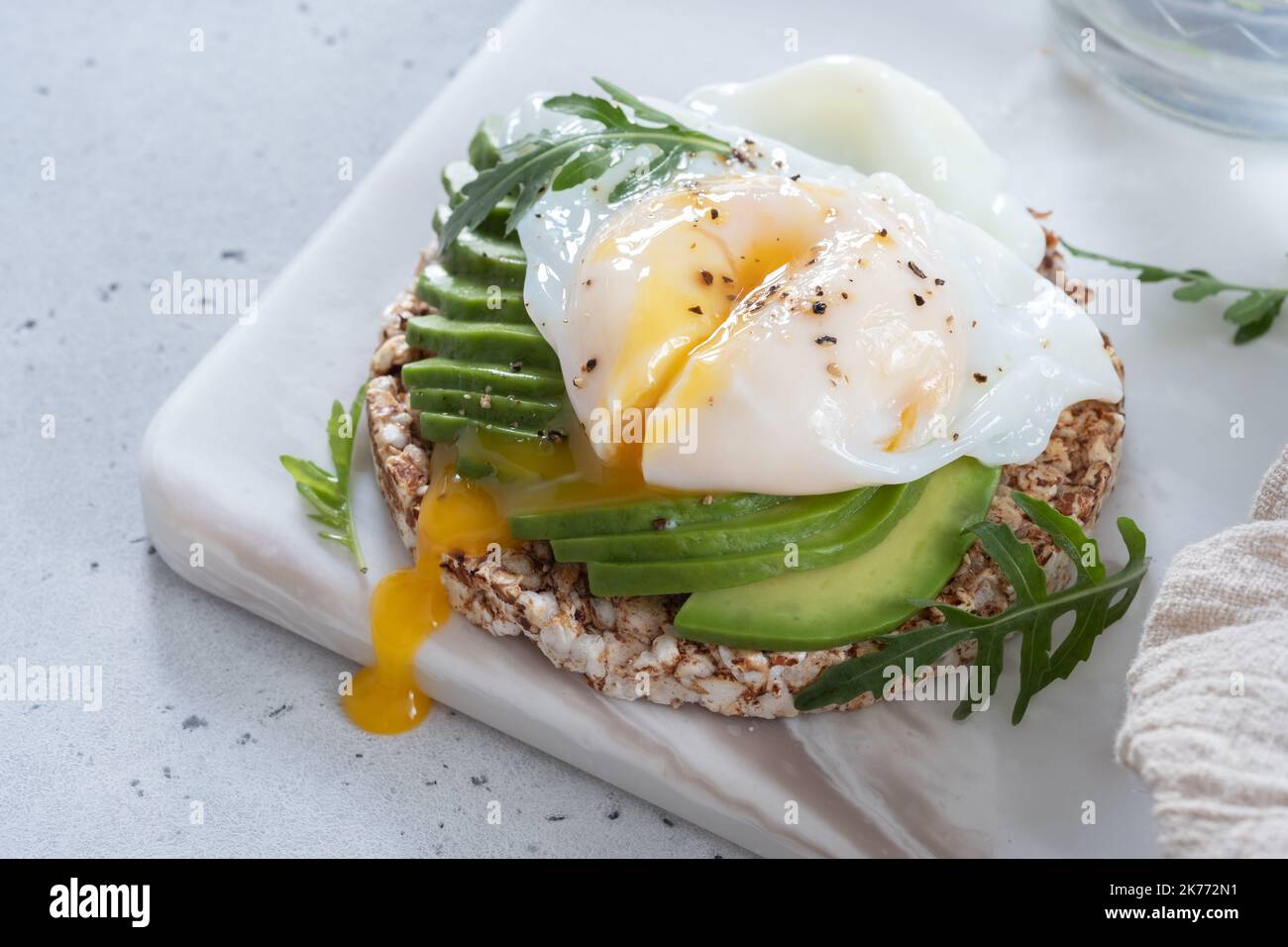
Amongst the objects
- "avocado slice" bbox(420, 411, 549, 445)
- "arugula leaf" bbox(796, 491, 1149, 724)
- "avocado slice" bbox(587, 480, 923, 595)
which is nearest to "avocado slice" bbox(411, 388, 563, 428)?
"avocado slice" bbox(420, 411, 549, 445)

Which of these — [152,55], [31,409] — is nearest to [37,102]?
[152,55]

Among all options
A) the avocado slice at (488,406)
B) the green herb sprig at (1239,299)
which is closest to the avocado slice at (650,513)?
the avocado slice at (488,406)

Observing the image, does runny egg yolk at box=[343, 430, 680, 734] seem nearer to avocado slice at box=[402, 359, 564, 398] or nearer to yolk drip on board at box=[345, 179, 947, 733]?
yolk drip on board at box=[345, 179, 947, 733]

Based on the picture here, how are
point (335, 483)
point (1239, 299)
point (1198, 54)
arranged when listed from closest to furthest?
point (335, 483)
point (1239, 299)
point (1198, 54)

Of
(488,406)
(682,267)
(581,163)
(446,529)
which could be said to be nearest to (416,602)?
(446,529)

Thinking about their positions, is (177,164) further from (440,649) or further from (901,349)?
(901,349)

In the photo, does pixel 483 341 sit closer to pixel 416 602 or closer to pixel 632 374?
pixel 632 374
